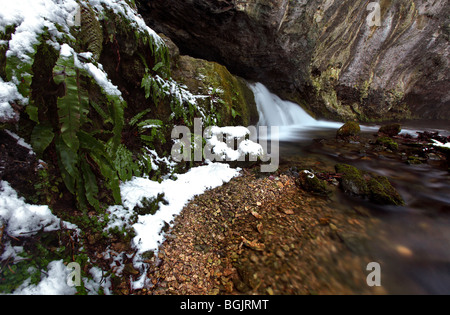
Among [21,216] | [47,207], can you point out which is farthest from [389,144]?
[21,216]

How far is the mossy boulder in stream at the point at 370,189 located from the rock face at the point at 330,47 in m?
5.78

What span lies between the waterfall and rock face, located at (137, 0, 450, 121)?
0.62 m

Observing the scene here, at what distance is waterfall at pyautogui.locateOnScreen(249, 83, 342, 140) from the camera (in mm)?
7953

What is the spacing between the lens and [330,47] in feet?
32.6

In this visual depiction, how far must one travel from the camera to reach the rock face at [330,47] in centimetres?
579

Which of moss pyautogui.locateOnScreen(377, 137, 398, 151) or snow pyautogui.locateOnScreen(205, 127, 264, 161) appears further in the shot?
moss pyautogui.locateOnScreen(377, 137, 398, 151)

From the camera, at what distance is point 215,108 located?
4.04 m

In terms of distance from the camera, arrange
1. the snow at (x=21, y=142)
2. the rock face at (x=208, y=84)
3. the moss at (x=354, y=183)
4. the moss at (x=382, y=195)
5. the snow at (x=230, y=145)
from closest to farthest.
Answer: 1. the snow at (x=21, y=142)
2. the moss at (x=382, y=195)
3. the moss at (x=354, y=183)
4. the snow at (x=230, y=145)
5. the rock face at (x=208, y=84)

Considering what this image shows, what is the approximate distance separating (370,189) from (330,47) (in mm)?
10247

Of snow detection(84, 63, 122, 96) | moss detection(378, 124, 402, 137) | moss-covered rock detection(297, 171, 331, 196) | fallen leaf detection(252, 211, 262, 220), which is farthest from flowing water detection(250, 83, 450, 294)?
moss detection(378, 124, 402, 137)

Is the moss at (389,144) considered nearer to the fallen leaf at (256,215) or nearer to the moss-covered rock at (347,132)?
the moss-covered rock at (347,132)

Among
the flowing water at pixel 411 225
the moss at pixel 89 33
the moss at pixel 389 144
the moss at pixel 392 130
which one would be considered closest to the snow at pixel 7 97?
the moss at pixel 89 33

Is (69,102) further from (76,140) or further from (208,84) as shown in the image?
(208,84)

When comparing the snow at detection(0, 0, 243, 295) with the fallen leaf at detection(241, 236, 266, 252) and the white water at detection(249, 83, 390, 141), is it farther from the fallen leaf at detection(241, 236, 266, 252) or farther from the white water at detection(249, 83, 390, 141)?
the white water at detection(249, 83, 390, 141)
